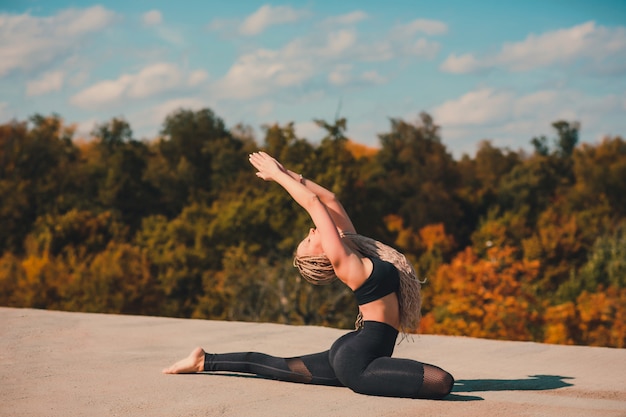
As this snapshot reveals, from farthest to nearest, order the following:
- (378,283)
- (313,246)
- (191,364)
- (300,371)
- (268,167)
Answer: (191,364), (300,371), (313,246), (268,167), (378,283)

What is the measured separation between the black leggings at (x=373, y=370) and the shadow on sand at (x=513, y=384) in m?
0.38

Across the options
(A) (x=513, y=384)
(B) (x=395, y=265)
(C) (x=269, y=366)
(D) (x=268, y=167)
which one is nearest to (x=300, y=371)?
(C) (x=269, y=366)

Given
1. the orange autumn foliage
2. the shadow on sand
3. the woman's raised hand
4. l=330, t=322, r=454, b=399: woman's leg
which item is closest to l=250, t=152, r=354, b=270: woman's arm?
the woman's raised hand

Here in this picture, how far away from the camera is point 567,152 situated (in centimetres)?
7331

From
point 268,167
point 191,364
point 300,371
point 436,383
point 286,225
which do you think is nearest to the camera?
point 436,383

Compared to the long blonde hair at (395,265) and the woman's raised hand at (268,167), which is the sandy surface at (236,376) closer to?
the long blonde hair at (395,265)

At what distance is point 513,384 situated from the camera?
5.58 meters

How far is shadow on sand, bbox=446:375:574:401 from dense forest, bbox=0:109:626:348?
2178cm

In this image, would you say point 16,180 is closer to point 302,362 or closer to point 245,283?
point 245,283

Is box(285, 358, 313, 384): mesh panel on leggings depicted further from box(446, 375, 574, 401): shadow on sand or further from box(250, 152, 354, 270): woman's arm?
box(446, 375, 574, 401): shadow on sand

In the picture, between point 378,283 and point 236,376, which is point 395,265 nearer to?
point 378,283

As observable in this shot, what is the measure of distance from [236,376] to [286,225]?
121 feet

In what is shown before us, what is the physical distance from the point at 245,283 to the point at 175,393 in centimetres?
3263

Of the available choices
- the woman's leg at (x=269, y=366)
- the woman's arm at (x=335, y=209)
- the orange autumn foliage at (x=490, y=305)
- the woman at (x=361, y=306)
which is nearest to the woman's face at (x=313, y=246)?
the woman at (x=361, y=306)
